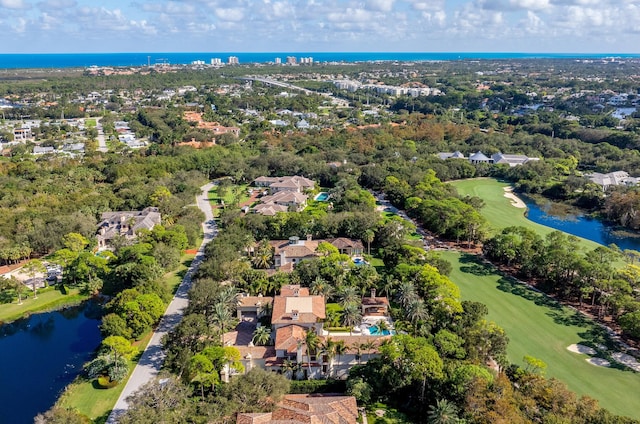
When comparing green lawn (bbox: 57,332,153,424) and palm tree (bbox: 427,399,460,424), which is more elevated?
palm tree (bbox: 427,399,460,424)

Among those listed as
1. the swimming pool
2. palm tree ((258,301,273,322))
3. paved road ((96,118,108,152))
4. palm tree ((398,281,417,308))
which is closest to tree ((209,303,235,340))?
palm tree ((258,301,273,322))

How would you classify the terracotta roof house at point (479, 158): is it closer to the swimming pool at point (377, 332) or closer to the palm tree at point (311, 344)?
the swimming pool at point (377, 332)

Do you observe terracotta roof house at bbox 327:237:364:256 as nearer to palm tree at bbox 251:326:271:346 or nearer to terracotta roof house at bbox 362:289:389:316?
terracotta roof house at bbox 362:289:389:316

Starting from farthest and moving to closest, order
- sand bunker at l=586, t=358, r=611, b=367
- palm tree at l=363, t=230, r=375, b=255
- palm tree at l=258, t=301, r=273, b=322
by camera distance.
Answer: palm tree at l=363, t=230, r=375, b=255
palm tree at l=258, t=301, r=273, b=322
sand bunker at l=586, t=358, r=611, b=367

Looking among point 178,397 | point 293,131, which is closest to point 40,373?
point 178,397

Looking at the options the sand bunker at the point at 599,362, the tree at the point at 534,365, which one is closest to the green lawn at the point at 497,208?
the sand bunker at the point at 599,362

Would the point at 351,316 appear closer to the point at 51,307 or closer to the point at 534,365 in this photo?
the point at 534,365

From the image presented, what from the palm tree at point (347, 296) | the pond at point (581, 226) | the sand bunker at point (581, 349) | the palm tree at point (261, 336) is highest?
the palm tree at point (347, 296)

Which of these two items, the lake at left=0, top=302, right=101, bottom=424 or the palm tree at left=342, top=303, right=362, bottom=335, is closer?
the lake at left=0, top=302, right=101, bottom=424

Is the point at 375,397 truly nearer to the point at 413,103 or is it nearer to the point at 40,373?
the point at 40,373
